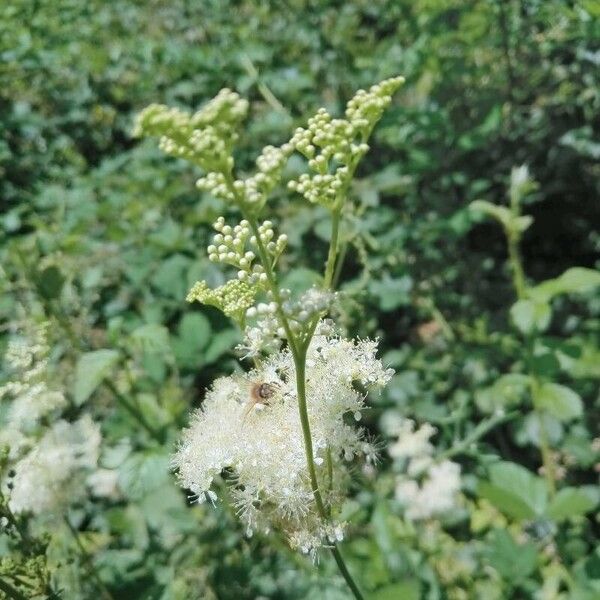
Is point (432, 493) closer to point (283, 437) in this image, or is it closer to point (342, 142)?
point (283, 437)

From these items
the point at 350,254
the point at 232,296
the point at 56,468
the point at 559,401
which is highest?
the point at 232,296

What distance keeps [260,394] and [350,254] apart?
182cm

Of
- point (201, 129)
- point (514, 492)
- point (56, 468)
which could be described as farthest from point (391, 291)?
point (201, 129)

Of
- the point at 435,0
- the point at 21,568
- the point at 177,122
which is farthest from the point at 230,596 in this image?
the point at 435,0

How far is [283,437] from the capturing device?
981 mm

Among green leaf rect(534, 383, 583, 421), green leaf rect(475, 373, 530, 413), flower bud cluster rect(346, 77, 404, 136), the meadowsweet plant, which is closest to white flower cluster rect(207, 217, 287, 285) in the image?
the meadowsweet plant

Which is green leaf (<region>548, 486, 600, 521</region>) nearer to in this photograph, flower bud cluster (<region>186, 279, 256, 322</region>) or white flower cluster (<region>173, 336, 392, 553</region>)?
white flower cluster (<region>173, 336, 392, 553</region>)

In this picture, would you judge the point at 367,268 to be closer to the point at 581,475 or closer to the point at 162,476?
the point at 162,476

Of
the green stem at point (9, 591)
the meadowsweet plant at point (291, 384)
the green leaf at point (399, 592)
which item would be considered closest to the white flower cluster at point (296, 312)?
the meadowsweet plant at point (291, 384)

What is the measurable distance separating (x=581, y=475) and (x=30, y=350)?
6.21 feet

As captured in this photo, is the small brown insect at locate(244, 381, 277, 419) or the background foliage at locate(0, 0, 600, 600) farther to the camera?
the background foliage at locate(0, 0, 600, 600)

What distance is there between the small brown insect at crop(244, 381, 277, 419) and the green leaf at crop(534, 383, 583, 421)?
102cm

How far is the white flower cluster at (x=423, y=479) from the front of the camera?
198cm

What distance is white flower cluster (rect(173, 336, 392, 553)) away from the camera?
981mm
